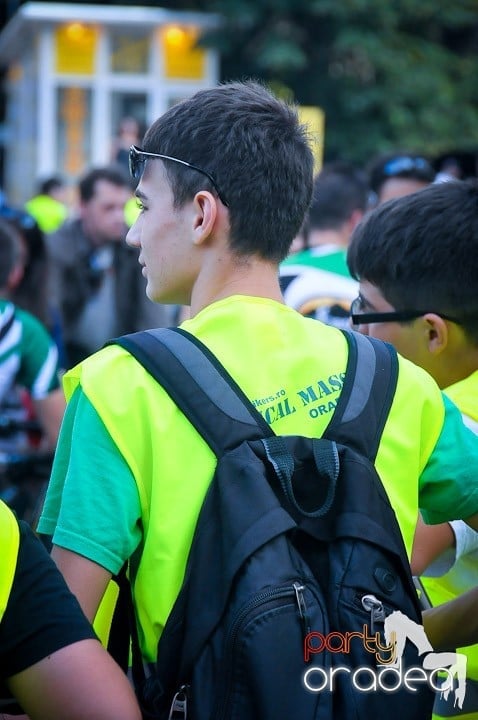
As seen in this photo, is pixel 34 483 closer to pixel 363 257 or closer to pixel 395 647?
pixel 363 257

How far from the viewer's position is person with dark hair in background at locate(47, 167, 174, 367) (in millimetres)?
7371

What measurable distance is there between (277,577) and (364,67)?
2731 centimetres

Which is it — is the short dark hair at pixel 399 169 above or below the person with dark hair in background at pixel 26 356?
above

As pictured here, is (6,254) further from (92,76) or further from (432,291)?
(92,76)

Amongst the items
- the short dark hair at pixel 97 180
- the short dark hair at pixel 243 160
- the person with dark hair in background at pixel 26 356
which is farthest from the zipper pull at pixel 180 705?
the short dark hair at pixel 97 180

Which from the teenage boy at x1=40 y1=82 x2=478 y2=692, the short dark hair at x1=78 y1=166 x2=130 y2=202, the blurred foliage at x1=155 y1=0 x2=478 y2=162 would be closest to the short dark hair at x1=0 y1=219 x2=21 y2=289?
the short dark hair at x1=78 y1=166 x2=130 y2=202

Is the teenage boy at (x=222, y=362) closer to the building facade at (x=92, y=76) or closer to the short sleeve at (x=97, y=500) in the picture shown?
the short sleeve at (x=97, y=500)

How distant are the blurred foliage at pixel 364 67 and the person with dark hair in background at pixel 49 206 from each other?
11333 millimetres

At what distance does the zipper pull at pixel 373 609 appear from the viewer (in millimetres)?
1793

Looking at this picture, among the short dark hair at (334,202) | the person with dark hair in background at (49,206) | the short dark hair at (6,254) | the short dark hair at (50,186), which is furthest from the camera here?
the short dark hair at (50,186)

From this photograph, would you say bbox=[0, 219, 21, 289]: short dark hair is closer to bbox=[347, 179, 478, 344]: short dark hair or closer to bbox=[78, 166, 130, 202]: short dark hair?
bbox=[347, 179, 478, 344]: short dark hair

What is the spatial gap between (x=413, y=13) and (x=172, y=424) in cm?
2730

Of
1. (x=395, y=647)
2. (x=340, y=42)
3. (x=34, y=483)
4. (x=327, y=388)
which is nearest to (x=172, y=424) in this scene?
(x=327, y=388)

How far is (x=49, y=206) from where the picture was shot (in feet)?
47.3
